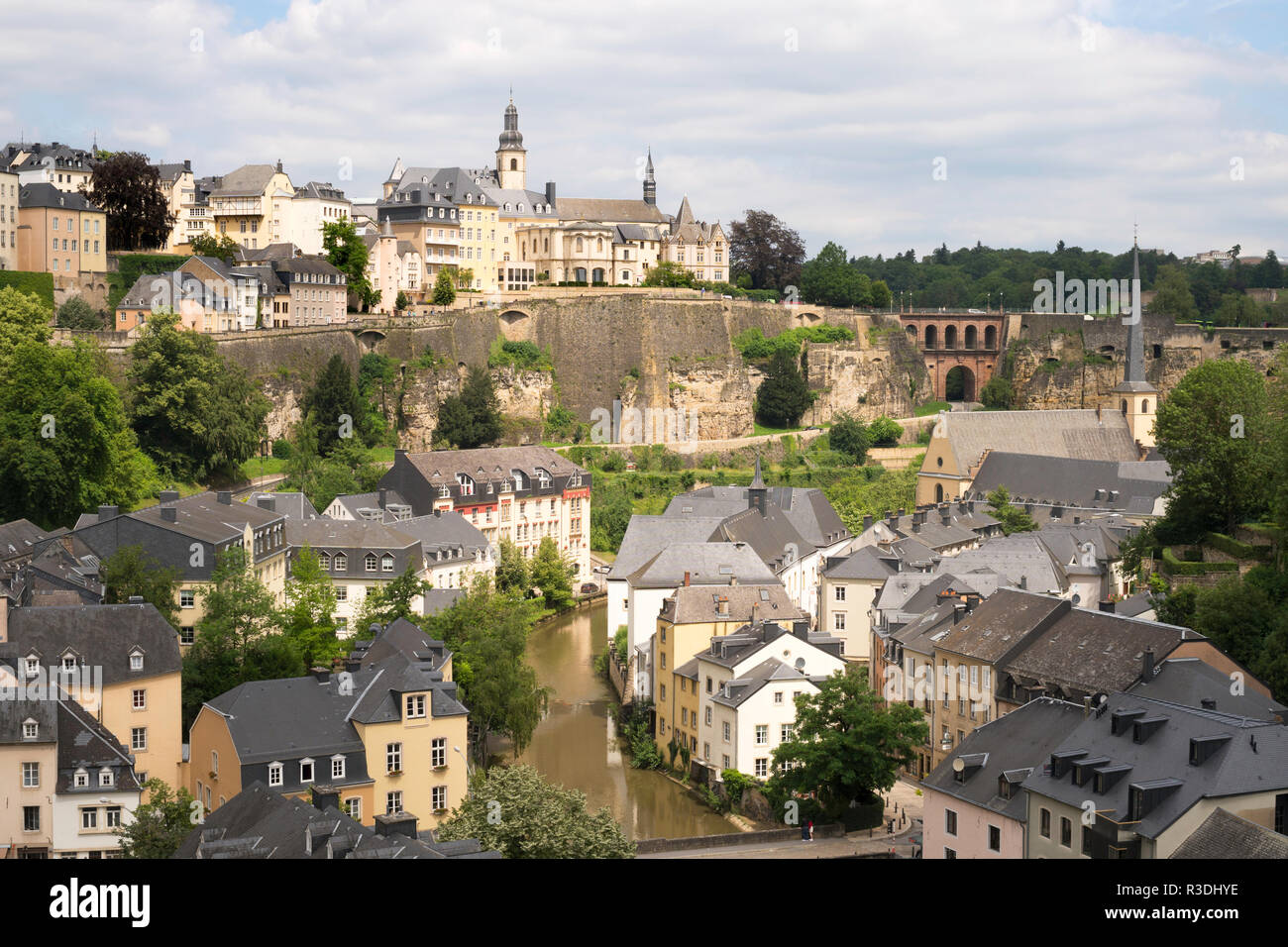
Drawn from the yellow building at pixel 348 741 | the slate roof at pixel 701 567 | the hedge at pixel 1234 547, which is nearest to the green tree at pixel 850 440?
the hedge at pixel 1234 547

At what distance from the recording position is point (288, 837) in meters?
17.1

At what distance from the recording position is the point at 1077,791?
66.5 ft

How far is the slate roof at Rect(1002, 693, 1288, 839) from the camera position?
745 inches

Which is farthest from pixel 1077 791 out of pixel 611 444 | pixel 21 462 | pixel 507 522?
pixel 611 444

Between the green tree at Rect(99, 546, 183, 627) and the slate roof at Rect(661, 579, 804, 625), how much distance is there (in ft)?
35.1

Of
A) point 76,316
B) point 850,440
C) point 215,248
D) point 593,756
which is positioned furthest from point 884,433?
point 593,756

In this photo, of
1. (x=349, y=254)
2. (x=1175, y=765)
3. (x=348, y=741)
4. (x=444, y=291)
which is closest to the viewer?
(x=1175, y=765)

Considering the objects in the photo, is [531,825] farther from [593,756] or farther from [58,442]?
[58,442]

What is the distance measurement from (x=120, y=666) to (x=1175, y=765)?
56.6 ft

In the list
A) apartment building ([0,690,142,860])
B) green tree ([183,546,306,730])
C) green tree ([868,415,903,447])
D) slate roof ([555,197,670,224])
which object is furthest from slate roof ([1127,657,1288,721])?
slate roof ([555,197,670,224])

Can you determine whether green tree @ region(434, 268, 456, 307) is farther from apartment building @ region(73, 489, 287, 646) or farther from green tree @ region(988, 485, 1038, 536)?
apartment building @ region(73, 489, 287, 646)

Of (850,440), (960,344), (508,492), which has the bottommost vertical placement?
(508,492)

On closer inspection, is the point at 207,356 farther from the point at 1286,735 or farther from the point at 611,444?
the point at 1286,735

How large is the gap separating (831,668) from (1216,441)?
45.6 feet
